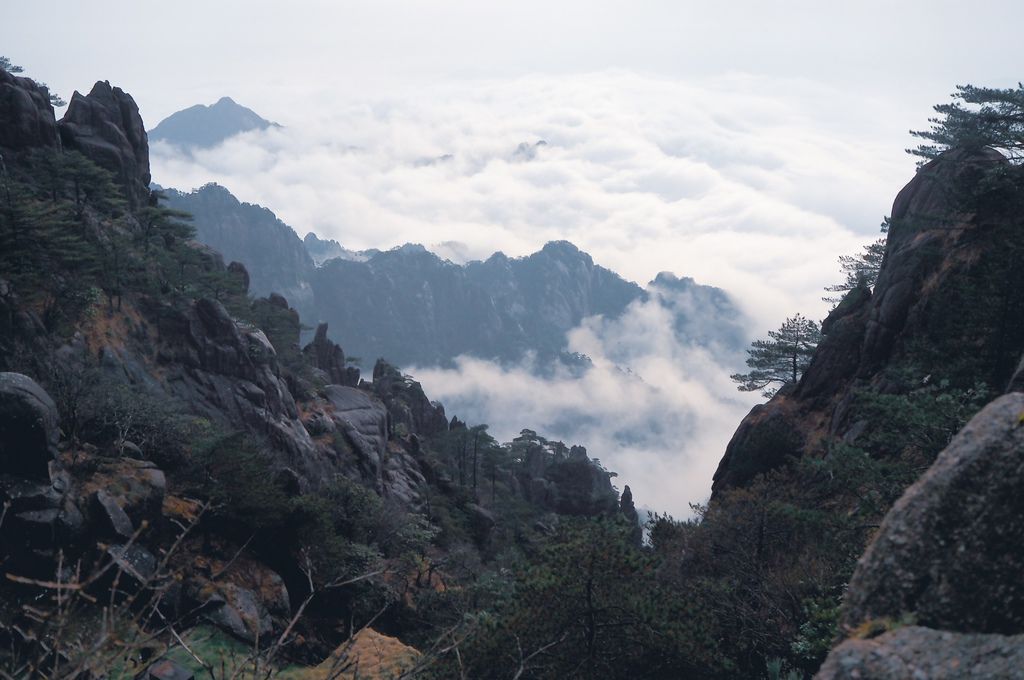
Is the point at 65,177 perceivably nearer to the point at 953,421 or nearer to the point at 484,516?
the point at 484,516

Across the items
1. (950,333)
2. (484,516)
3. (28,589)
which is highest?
(950,333)

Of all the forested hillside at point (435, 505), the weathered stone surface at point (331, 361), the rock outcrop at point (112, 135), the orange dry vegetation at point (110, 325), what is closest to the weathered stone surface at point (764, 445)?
the forested hillside at point (435, 505)

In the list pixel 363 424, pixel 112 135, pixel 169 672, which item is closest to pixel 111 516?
pixel 169 672

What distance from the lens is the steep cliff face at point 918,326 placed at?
2212 centimetres

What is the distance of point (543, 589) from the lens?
12.7 m

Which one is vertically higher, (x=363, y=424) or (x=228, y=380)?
(x=228, y=380)

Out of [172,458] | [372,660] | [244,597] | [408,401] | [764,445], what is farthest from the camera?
[408,401]

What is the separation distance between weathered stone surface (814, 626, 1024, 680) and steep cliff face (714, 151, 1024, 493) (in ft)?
43.1

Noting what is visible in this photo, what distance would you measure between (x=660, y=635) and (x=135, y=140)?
198 feet

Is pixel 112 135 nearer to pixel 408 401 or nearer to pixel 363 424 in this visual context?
pixel 363 424

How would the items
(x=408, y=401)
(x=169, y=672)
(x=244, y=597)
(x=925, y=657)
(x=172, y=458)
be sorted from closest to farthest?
(x=925, y=657) → (x=169, y=672) → (x=244, y=597) → (x=172, y=458) → (x=408, y=401)

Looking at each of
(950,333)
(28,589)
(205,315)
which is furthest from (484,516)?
(28,589)

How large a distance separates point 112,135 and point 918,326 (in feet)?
192

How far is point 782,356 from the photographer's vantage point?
44.6 meters
